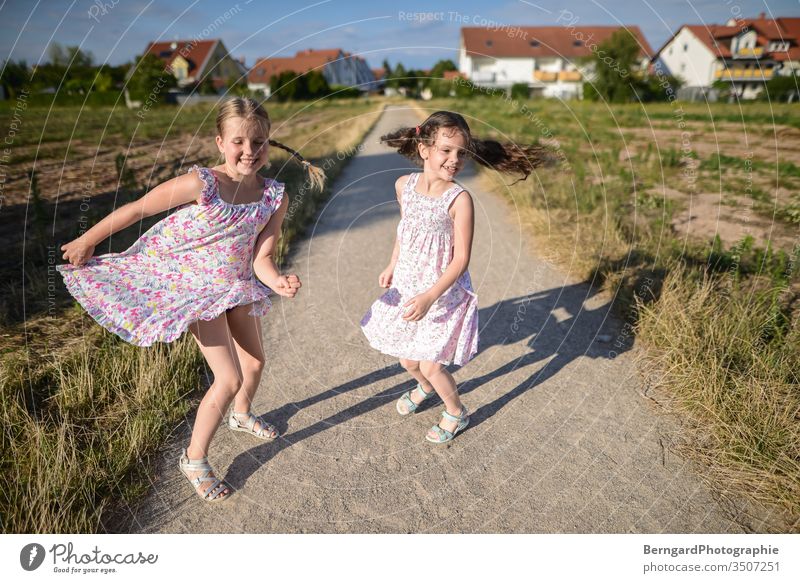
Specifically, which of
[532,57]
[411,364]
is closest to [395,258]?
[411,364]

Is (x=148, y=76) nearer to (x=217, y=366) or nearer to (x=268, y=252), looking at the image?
(x=268, y=252)

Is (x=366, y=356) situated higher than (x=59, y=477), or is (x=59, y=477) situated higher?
(x=59, y=477)

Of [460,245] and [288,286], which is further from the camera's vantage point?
[460,245]

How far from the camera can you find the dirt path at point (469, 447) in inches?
107

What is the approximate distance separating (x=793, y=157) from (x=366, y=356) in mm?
13597

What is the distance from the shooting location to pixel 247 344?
298 cm

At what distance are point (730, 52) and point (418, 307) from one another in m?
47.8

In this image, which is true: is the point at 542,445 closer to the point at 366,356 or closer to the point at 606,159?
the point at 366,356

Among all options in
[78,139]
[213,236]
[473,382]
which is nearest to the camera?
[213,236]

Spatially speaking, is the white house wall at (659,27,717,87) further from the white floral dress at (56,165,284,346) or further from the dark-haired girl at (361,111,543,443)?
the white floral dress at (56,165,284,346)

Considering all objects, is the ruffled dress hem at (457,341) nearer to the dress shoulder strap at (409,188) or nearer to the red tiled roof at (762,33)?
the dress shoulder strap at (409,188)

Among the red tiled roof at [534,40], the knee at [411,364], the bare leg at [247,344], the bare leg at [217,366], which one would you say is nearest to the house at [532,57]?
the red tiled roof at [534,40]
